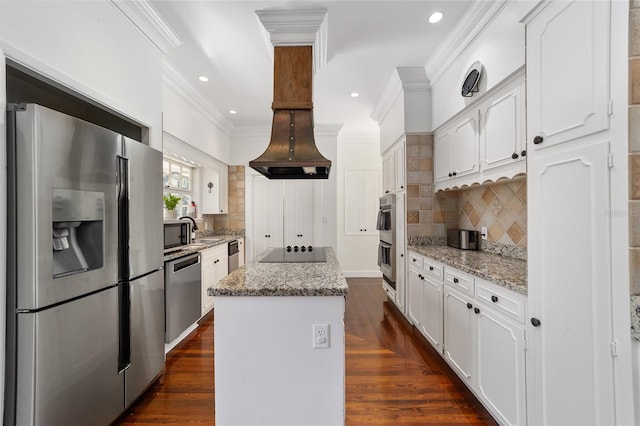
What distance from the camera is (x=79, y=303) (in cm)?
142

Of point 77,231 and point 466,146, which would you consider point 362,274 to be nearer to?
point 466,146

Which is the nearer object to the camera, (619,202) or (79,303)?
(619,202)

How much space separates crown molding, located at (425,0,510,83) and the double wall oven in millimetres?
1475

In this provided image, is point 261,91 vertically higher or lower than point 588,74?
higher

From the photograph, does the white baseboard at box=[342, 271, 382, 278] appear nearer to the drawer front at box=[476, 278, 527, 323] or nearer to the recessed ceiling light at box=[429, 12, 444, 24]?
the drawer front at box=[476, 278, 527, 323]

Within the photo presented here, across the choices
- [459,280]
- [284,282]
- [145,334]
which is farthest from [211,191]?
[459,280]

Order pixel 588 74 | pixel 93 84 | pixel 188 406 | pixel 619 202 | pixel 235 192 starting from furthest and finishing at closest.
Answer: pixel 235 192
pixel 188 406
pixel 93 84
pixel 588 74
pixel 619 202

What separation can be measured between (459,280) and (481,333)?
1.20 feet

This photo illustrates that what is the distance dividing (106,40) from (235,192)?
10.7 feet

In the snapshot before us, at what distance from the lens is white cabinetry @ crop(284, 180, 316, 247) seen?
4.87 meters

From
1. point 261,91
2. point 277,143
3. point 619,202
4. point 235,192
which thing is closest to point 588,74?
point 619,202

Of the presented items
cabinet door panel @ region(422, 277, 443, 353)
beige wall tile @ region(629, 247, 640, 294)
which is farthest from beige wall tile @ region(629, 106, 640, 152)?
cabinet door panel @ region(422, 277, 443, 353)

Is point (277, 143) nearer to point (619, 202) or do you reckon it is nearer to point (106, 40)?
point (106, 40)

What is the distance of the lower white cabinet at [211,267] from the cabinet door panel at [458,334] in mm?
2369
